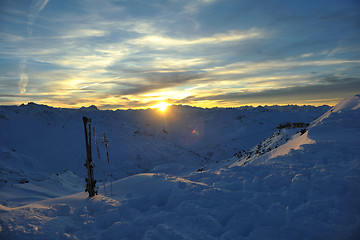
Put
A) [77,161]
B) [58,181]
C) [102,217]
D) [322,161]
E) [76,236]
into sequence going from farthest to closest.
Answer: [77,161] < [58,181] < [322,161] < [102,217] < [76,236]

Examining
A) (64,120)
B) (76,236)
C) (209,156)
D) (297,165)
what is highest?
(64,120)

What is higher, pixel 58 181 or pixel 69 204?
pixel 69 204

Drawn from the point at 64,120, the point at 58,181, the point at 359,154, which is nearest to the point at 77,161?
the point at 58,181

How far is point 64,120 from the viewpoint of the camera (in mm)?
26297

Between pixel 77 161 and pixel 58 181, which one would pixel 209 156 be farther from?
pixel 58 181

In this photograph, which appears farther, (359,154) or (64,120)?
(64,120)

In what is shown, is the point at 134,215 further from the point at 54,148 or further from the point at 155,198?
the point at 54,148

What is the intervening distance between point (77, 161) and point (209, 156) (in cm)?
1596

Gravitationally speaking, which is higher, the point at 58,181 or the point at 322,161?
the point at 322,161

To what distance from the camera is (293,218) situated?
13.7 feet

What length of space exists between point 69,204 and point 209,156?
2330 cm

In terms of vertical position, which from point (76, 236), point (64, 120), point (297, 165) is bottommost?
point (76, 236)

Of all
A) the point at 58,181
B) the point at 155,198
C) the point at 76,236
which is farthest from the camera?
the point at 58,181

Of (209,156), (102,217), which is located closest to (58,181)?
(102,217)
